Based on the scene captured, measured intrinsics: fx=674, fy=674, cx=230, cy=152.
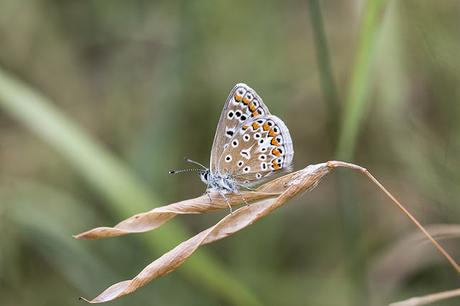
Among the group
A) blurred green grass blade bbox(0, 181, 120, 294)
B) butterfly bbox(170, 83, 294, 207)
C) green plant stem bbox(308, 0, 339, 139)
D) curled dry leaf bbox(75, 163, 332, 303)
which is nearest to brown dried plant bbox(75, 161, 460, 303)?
curled dry leaf bbox(75, 163, 332, 303)

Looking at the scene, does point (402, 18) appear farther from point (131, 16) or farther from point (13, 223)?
point (13, 223)

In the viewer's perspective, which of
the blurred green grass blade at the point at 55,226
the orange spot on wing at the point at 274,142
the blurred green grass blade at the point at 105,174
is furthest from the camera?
the blurred green grass blade at the point at 55,226

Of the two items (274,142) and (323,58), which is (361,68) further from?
(274,142)

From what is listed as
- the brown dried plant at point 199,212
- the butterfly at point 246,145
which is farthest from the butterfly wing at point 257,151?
the brown dried plant at point 199,212

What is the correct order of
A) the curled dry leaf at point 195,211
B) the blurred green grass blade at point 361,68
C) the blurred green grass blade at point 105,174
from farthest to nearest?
the blurred green grass blade at point 105,174, the blurred green grass blade at point 361,68, the curled dry leaf at point 195,211

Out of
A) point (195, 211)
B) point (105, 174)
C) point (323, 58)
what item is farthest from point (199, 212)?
point (105, 174)

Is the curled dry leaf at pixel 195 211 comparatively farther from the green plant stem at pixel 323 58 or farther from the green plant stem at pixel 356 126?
the green plant stem at pixel 323 58
